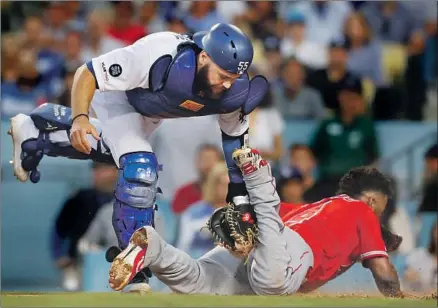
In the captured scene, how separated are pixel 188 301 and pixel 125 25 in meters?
2.16

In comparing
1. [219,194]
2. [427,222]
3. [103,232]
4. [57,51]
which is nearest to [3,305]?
[103,232]

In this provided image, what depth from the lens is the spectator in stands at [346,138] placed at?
6398mm

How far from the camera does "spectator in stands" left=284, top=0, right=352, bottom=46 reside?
784cm

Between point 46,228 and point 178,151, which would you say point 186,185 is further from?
point 46,228

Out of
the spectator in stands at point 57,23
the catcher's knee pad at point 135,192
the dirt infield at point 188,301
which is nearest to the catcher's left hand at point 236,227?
the dirt infield at point 188,301

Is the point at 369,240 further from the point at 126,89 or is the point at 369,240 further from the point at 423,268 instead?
the point at 126,89

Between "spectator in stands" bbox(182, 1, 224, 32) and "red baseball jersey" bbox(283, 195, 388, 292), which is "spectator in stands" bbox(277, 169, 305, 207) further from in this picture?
"spectator in stands" bbox(182, 1, 224, 32)

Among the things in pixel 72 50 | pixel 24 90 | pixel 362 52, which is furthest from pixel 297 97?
pixel 24 90

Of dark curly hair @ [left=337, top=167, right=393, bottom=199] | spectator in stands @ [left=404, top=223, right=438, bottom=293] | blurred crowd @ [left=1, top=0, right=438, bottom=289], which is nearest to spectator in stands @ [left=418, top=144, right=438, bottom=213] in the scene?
blurred crowd @ [left=1, top=0, right=438, bottom=289]

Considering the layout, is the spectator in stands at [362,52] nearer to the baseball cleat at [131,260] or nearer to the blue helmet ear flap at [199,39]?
the blue helmet ear flap at [199,39]

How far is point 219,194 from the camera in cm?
536

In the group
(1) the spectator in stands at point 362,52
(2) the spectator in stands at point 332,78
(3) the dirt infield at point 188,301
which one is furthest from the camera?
(1) the spectator in stands at point 362,52

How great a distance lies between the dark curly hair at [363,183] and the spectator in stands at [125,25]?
1.44 metres

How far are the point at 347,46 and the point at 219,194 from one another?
2648 millimetres
